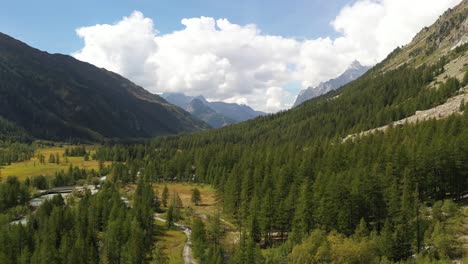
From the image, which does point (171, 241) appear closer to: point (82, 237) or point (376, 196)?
point (82, 237)

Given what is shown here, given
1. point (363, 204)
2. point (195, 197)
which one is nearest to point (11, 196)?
point (195, 197)

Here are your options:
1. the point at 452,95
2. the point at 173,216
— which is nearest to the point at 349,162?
the point at 173,216

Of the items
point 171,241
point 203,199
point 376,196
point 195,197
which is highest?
point 376,196

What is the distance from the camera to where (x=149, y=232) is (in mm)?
106750

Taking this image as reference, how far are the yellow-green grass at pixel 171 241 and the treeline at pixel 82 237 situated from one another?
4318mm

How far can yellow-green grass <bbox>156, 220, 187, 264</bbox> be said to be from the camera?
95.8 metres

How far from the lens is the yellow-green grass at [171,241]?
9579cm

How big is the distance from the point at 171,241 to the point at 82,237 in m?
25.7

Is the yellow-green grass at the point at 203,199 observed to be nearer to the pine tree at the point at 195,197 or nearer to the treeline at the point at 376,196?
the pine tree at the point at 195,197

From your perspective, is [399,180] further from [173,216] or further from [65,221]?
[65,221]

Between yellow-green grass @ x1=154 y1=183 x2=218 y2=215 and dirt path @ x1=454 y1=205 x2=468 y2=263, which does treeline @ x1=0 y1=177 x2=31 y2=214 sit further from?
dirt path @ x1=454 y1=205 x2=468 y2=263

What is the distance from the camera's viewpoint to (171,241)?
355ft

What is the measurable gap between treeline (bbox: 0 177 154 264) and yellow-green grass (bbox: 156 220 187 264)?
4.32m

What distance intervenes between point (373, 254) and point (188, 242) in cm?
5714
